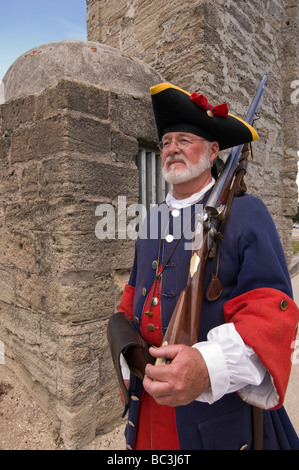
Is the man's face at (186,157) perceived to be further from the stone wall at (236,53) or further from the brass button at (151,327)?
the stone wall at (236,53)

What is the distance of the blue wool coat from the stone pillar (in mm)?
1000

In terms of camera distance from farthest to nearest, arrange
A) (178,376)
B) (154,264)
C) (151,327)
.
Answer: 1. (154,264)
2. (151,327)
3. (178,376)

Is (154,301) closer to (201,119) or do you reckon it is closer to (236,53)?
(201,119)

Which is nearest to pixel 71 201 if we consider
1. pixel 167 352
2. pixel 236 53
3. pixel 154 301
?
pixel 154 301

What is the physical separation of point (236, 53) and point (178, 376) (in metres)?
3.81

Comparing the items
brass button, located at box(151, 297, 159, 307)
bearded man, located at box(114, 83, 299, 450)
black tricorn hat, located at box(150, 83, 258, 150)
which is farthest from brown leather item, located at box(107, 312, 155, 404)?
black tricorn hat, located at box(150, 83, 258, 150)

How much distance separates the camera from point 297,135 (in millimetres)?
4945

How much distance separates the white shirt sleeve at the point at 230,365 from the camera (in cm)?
91

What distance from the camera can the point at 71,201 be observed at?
2.01 metres

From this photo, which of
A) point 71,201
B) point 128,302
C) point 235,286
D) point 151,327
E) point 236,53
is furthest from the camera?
point 236,53

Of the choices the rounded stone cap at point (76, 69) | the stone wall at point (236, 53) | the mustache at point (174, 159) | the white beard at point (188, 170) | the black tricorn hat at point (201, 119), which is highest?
the stone wall at point (236, 53)

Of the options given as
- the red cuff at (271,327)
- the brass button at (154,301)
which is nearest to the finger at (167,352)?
the red cuff at (271,327)

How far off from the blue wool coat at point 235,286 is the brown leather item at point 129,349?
139mm
